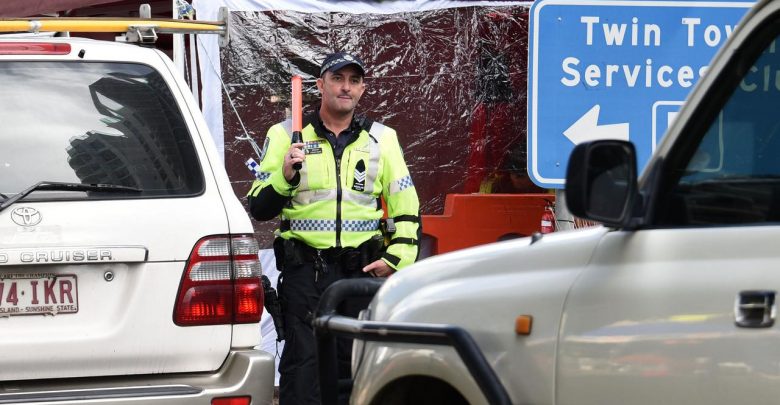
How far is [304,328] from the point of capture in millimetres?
6742

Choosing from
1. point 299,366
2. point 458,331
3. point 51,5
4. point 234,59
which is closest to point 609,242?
point 458,331

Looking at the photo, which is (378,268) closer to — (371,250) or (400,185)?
(371,250)

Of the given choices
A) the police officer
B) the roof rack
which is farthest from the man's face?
the roof rack

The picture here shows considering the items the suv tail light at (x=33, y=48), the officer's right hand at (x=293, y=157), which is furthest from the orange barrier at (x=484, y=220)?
the suv tail light at (x=33, y=48)

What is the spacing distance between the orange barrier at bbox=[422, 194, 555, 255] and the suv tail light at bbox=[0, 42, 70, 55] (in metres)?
4.02

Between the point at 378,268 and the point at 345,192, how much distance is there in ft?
1.26

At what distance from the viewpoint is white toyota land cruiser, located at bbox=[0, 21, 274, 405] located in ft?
16.3

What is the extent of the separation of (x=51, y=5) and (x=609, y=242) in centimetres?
793

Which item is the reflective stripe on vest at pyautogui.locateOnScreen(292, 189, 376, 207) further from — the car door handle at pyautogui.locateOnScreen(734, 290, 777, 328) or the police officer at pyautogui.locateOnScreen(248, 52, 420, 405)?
the car door handle at pyautogui.locateOnScreen(734, 290, 777, 328)

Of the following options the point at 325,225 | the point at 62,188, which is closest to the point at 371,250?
the point at 325,225

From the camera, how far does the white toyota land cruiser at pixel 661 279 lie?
3.10 metres

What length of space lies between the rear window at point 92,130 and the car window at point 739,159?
7.68 feet

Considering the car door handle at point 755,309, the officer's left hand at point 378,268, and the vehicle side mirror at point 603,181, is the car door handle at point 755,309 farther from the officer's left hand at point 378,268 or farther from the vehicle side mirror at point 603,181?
the officer's left hand at point 378,268

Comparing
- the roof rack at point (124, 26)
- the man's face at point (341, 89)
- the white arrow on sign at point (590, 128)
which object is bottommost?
the white arrow on sign at point (590, 128)
